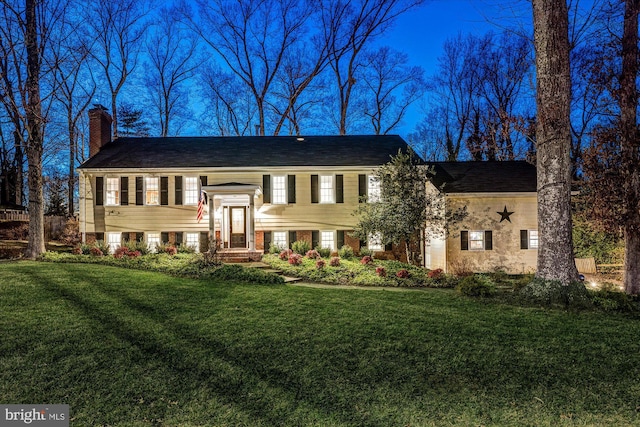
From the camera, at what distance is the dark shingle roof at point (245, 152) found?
639 inches

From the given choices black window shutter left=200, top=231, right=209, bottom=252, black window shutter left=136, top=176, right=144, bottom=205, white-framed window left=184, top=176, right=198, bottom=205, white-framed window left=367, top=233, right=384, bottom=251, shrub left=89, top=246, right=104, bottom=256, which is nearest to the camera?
shrub left=89, top=246, right=104, bottom=256

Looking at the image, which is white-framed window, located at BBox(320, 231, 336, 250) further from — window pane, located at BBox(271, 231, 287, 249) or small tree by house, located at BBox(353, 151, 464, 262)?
small tree by house, located at BBox(353, 151, 464, 262)

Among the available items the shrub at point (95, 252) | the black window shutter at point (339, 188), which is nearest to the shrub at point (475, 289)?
the black window shutter at point (339, 188)

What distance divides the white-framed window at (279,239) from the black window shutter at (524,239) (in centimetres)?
1005

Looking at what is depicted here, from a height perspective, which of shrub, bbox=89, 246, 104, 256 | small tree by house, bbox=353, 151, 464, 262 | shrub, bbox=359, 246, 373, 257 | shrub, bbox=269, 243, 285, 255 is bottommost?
shrub, bbox=359, 246, 373, 257

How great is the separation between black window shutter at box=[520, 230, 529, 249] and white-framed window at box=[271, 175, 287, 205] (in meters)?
10.3

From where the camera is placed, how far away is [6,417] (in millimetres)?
3592

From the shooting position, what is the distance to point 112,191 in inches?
631

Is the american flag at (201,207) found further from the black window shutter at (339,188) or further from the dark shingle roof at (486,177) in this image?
the dark shingle roof at (486,177)

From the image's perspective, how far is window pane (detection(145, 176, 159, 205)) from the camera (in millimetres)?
16016

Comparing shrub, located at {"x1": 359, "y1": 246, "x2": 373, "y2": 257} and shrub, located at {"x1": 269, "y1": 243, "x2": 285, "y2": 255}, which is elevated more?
shrub, located at {"x1": 269, "y1": 243, "x2": 285, "y2": 255}

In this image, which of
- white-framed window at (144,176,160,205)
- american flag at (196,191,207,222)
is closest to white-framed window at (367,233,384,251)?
american flag at (196,191,207,222)

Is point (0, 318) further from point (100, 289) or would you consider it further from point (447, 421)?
point (447, 421)

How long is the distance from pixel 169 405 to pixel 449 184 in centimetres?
1412
